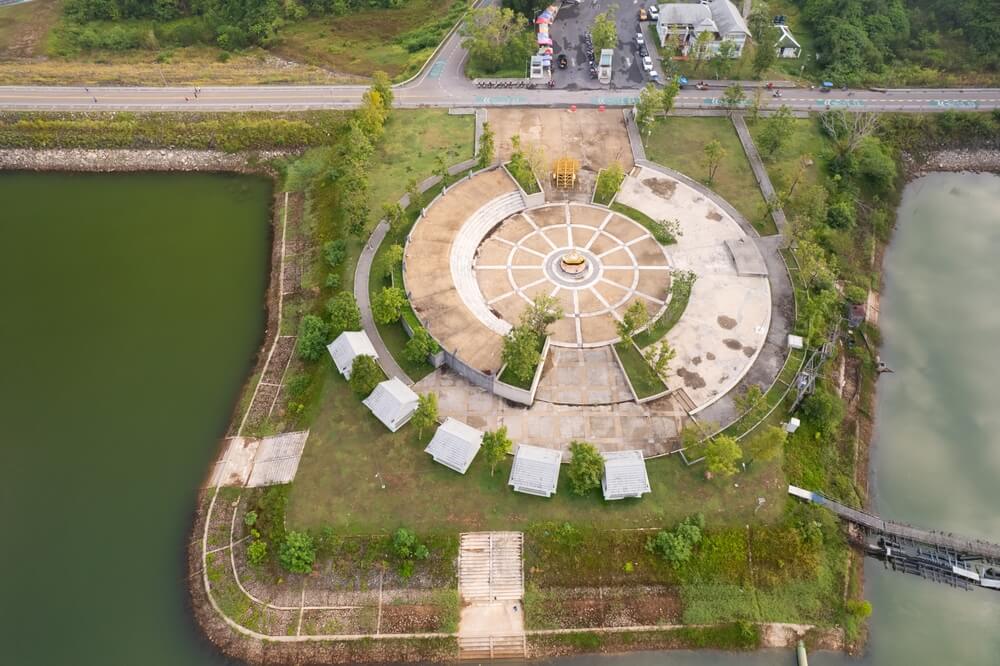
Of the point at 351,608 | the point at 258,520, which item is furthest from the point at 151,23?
the point at 351,608

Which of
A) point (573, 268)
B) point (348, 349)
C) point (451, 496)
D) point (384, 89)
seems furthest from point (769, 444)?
point (384, 89)

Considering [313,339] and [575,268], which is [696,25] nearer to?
[575,268]

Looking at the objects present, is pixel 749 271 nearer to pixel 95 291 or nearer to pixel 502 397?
pixel 502 397

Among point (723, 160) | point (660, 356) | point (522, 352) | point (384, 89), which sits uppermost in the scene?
point (384, 89)

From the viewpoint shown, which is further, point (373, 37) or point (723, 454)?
point (373, 37)

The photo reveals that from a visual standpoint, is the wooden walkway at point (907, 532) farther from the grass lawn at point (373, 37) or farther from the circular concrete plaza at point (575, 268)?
the grass lawn at point (373, 37)

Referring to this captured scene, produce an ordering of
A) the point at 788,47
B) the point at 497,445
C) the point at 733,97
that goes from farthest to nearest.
A: the point at 788,47 → the point at 733,97 → the point at 497,445

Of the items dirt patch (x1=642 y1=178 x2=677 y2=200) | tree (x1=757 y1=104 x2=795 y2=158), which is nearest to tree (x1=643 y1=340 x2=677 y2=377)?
dirt patch (x1=642 y1=178 x2=677 y2=200)

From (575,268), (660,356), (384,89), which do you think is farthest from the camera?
(384,89)
